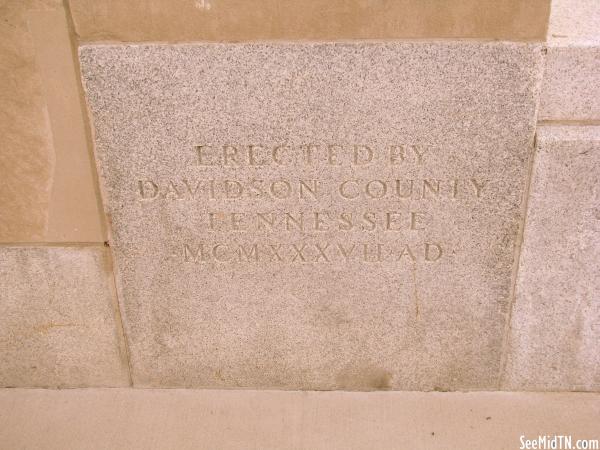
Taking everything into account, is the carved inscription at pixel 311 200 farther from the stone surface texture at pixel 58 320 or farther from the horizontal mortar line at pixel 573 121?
the stone surface texture at pixel 58 320

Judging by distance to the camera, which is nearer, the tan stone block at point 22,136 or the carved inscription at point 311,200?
the tan stone block at point 22,136

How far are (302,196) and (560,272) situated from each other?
117cm

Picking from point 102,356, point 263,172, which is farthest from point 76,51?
point 102,356

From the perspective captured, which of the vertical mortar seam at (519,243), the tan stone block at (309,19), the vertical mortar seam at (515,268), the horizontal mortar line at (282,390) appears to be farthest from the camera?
the horizontal mortar line at (282,390)

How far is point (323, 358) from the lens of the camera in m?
2.65

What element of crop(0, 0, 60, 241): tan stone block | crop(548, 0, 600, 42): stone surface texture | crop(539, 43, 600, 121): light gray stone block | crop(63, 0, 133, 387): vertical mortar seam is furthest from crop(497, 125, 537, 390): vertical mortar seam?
crop(0, 0, 60, 241): tan stone block

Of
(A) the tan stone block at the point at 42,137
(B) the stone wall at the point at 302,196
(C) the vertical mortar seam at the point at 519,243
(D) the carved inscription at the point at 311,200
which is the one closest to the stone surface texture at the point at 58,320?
(B) the stone wall at the point at 302,196

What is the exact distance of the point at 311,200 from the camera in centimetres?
235

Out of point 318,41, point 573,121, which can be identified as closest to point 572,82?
point 573,121

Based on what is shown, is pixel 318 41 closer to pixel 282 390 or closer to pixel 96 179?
pixel 96 179

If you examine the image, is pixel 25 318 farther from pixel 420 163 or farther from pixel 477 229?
pixel 477 229

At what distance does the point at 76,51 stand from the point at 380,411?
1993mm

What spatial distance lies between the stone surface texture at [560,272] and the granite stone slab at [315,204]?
0.08 m

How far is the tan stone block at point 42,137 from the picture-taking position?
212 cm
